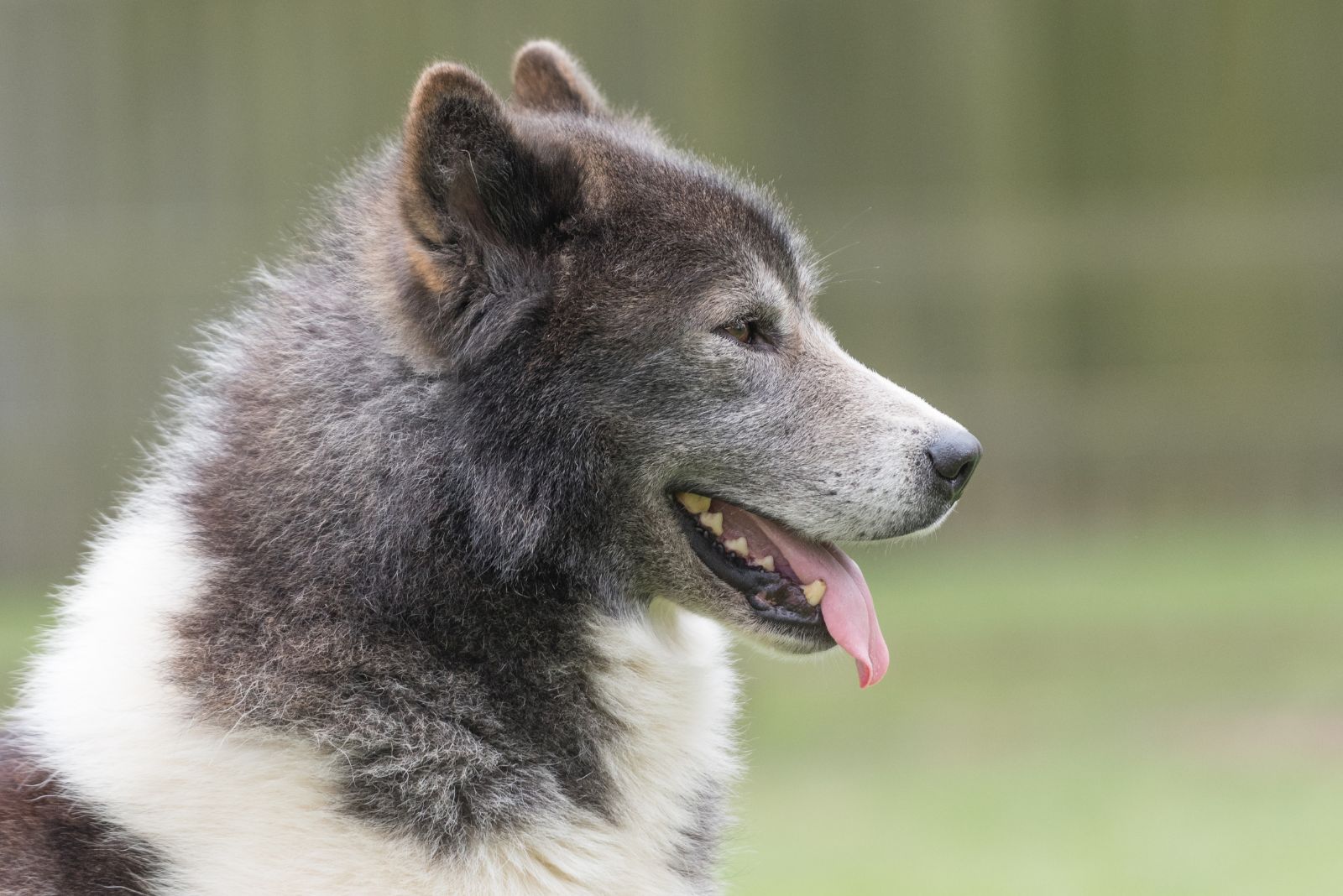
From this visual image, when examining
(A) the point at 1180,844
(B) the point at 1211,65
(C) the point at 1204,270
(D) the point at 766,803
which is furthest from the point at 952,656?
(B) the point at 1211,65

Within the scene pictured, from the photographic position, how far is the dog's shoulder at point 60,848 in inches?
115

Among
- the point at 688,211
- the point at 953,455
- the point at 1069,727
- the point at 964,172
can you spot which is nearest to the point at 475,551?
the point at 688,211

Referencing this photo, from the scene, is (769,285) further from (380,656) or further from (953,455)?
(380,656)

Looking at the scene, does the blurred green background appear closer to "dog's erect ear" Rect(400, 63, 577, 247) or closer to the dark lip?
the dark lip

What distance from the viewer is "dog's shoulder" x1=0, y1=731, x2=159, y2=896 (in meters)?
2.92

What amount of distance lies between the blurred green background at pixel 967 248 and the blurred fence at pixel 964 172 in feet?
0.08

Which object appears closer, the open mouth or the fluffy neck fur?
the fluffy neck fur

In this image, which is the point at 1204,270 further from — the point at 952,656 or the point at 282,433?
the point at 282,433

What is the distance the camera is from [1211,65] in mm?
12742

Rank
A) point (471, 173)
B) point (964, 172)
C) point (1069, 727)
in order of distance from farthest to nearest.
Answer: point (964, 172)
point (1069, 727)
point (471, 173)

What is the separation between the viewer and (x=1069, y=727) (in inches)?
353

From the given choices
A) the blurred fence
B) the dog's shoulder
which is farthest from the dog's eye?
the blurred fence

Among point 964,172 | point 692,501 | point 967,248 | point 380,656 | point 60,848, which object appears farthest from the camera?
point 964,172

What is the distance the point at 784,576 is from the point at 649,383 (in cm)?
51
